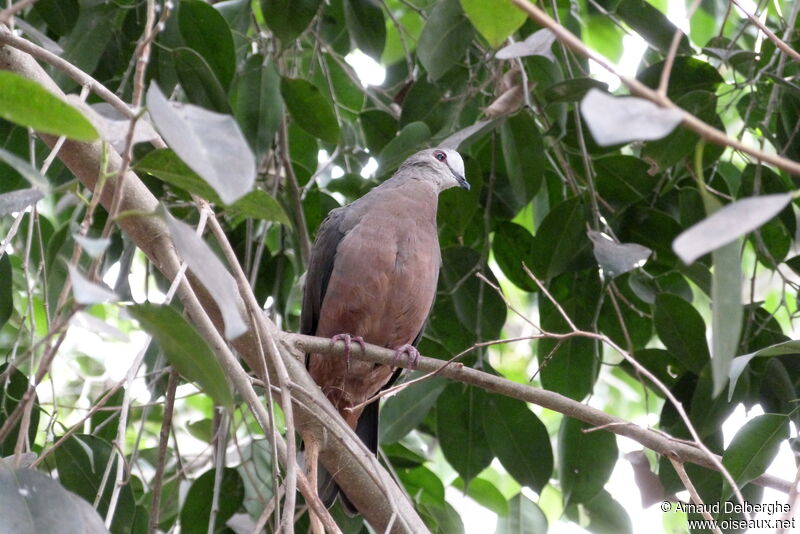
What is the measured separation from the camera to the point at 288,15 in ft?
9.18

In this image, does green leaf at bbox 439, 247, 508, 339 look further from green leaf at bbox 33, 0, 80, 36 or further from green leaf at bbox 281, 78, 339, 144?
green leaf at bbox 33, 0, 80, 36

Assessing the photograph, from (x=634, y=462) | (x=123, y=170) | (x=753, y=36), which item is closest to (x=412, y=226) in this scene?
(x=634, y=462)

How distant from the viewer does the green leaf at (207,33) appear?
106 inches

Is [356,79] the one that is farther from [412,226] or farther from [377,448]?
[377,448]

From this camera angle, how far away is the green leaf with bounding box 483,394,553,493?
2.91m

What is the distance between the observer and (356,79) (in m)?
3.58

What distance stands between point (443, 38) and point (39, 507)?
1.88m

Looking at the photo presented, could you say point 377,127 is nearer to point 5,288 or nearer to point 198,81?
point 198,81

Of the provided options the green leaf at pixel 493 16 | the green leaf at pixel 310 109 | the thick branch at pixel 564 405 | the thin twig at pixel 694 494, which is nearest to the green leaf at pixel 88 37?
the green leaf at pixel 310 109

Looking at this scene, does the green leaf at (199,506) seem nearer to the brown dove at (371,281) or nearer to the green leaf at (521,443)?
the brown dove at (371,281)

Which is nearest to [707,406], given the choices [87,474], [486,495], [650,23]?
[486,495]

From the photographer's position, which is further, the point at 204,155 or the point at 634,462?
the point at 634,462

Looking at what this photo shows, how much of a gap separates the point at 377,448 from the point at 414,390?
24 centimetres

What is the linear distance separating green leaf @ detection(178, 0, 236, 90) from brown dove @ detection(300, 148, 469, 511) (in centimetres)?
74
